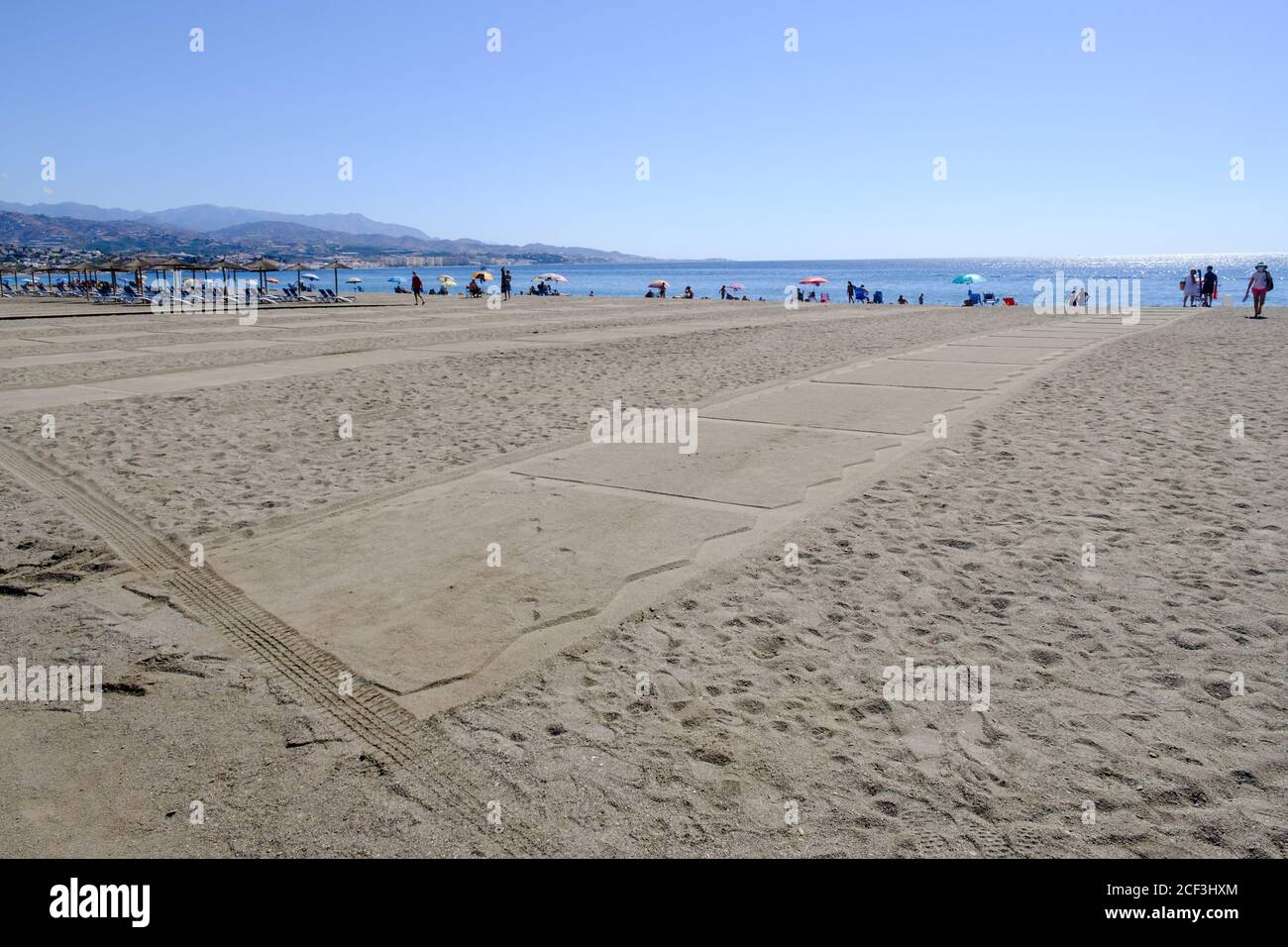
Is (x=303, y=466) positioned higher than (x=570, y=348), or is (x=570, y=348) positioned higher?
(x=570, y=348)

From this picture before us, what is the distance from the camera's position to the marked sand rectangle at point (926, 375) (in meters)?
14.2

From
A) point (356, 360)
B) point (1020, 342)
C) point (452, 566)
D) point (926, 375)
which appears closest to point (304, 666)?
point (452, 566)

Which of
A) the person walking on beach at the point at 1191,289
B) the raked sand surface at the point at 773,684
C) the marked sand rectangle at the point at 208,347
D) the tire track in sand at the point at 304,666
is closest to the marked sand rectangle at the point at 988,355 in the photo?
the raked sand surface at the point at 773,684

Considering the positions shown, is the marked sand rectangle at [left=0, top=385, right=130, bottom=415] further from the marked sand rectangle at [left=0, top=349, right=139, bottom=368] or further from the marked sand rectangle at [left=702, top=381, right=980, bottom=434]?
the marked sand rectangle at [left=702, top=381, right=980, bottom=434]

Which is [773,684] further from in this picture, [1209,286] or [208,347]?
[1209,286]

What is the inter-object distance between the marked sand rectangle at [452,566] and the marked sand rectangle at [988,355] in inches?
498

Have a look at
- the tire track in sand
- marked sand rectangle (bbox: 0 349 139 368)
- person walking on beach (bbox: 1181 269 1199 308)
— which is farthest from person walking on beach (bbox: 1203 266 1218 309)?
the tire track in sand

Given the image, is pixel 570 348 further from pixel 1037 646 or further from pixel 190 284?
pixel 190 284

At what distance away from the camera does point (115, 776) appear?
3492 millimetres

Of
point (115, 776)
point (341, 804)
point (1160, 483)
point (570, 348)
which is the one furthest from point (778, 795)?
point (570, 348)

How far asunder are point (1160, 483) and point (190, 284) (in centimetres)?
5596

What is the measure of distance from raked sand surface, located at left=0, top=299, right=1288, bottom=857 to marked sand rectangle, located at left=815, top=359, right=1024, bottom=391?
448 centimetres
